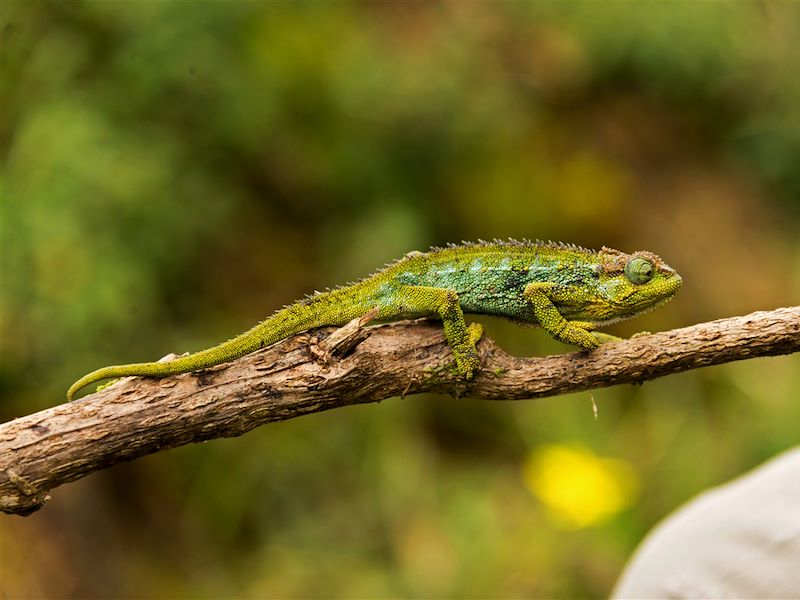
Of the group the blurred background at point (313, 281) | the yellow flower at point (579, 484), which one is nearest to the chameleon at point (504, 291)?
the yellow flower at point (579, 484)

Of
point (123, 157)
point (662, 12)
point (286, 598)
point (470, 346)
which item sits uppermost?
point (662, 12)

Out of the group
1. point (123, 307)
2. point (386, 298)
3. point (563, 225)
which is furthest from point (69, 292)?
point (563, 225)

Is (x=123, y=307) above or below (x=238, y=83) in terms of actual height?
below

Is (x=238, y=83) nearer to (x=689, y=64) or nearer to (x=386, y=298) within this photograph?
(x=386, y=298)

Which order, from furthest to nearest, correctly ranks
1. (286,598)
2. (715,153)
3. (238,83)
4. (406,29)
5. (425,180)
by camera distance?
(715,153) < (406,29) < (425,180) < (238,83) < (286,598)

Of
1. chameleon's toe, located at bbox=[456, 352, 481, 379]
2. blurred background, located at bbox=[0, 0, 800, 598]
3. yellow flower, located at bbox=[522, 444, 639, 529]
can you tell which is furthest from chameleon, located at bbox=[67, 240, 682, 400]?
blurred background, located at bbox=[0, 0, 800, 598]

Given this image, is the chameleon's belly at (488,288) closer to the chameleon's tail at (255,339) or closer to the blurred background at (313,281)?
the chameleon's tail at (255,339)

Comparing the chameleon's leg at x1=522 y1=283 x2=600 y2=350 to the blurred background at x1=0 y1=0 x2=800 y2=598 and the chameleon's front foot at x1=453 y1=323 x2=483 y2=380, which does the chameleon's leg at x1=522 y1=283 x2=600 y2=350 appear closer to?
the chameleon's front foot at x1=453 y1=323 x2=483 y2=380
